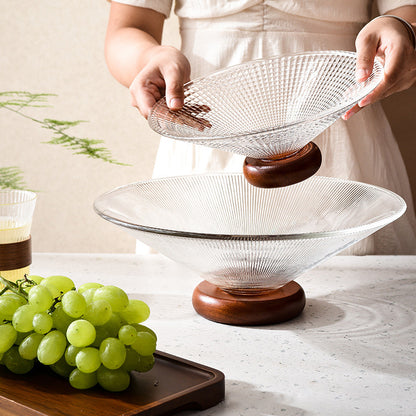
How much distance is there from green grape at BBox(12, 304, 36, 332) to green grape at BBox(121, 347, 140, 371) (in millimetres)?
100

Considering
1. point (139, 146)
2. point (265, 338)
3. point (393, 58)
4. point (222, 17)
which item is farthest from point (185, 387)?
point (139, 146)

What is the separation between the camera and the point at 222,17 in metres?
1.47

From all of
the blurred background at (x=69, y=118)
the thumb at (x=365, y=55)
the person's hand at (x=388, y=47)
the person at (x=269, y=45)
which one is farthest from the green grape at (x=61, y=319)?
the blurred background at (x=69, y=118)

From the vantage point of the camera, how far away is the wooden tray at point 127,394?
24.4 inches

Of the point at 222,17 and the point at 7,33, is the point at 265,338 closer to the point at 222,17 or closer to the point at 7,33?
the point at 222,17

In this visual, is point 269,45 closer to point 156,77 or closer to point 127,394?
point 156,77

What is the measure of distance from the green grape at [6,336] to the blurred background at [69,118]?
1659mm

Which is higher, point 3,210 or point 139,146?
point 3,210

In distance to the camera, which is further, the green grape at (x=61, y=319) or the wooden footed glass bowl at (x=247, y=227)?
the wooden footed glass bowl at (x=247, y=227)

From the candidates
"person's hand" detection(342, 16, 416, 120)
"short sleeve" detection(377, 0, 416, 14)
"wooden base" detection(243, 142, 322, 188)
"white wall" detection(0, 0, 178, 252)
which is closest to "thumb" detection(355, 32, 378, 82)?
"person's hand" detection(342, 16, 416, 120)

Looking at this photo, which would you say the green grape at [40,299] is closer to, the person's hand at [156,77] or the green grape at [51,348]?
the green grape at [51,348]

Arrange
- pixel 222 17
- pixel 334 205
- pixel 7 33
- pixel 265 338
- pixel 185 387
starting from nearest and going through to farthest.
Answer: pixel 185 387, pixel 265 338, pixel 334 205, pixel 222 17, pixel 7 33

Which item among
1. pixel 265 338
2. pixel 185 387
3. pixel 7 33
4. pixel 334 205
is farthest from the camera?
pixel 7 33

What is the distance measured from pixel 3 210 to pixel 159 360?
348 mm
